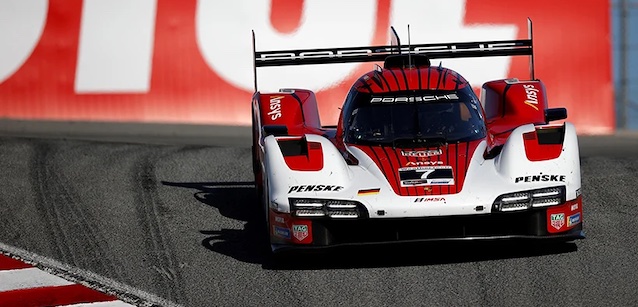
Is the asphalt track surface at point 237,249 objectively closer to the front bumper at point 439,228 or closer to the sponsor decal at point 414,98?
the front bumper at point 439,228

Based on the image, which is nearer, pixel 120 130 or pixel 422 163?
pixel 422 163

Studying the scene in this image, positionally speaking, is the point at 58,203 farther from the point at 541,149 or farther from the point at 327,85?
the point at 327,85

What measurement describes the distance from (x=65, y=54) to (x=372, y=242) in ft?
31.2

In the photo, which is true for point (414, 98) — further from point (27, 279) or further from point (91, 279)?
point (27, 279)

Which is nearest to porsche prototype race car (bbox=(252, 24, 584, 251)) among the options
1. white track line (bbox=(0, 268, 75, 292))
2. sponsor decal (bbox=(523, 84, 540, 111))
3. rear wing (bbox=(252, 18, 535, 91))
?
sponsor decal (bbox=(523, 84, 540, 111))

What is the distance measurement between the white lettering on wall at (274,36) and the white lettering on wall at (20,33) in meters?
2.20

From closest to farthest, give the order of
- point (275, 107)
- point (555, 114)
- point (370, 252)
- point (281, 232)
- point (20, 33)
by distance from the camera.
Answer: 1. point (281, 232)
2. point (370, 252)
3. point (555, 114)
4. point (275, 107)
5. point (20, 33)

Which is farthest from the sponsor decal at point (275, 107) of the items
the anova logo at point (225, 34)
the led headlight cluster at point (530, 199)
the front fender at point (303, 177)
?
the anova logo at point (225, 34)

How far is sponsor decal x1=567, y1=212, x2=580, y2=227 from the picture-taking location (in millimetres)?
9124

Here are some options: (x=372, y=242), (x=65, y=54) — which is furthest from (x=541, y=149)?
(x=65, y=54)

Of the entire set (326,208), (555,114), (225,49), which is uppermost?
(225,49)

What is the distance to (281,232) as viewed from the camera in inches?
364

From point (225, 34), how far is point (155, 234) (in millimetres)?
7127

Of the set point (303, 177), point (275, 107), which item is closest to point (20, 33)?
point (275, 107)
